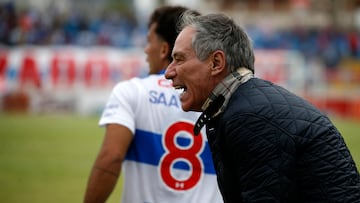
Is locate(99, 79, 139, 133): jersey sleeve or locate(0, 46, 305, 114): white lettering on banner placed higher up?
locate(99, 79, 139, 133): jersey sleeve

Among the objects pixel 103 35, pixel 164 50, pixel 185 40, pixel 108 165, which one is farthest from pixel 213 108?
pixel 103 35

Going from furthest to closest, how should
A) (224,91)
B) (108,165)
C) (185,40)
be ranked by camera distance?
(108,165) → (185,40) → (224,91)

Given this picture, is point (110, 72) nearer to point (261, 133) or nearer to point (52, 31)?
point (52, 31)

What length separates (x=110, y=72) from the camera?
27156 millimetres

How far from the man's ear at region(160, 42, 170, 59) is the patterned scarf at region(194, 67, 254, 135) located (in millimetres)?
1687

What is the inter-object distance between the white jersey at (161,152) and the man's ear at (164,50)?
0.79 feet

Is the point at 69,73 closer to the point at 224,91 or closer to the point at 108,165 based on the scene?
the point at 108,165

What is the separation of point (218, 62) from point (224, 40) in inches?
3.8

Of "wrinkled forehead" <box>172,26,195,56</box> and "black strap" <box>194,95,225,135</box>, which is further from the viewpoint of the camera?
"wrinkled forehead" <box>172,26,195,56</box>

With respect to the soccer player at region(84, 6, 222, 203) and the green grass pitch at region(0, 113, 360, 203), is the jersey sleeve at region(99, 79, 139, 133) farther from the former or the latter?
the green grass pitch at region(0, 113, 360, 203)

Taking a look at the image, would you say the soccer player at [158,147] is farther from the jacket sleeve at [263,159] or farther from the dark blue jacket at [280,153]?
the jacket sleeve at [263,159]

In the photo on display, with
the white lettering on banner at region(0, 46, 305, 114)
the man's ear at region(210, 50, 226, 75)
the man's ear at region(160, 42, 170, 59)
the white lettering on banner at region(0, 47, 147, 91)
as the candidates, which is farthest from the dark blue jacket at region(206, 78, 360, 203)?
the white lettering on banner at region(0, 47, 147, 91)

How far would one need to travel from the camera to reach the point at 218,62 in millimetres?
3414

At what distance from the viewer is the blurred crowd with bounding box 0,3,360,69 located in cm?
3291
